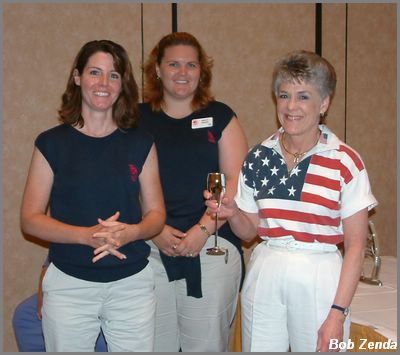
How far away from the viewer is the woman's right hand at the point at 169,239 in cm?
263

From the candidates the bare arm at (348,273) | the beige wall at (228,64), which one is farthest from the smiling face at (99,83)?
the beige wall at (228,64)

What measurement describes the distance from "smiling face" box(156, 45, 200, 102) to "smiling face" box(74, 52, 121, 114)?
477 millimetres

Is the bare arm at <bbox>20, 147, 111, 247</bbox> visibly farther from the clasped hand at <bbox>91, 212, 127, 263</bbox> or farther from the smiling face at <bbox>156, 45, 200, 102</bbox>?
the smiling face at <bbox>156, 45, 200, 102</bbox>

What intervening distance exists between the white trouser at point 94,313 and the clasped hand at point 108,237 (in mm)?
121

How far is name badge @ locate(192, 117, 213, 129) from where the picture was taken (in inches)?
108

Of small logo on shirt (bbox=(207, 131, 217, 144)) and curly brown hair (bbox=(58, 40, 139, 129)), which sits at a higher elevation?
curly brown hair (bbox=(58, 40, 139, 129))

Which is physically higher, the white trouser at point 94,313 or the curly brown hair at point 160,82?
the curly brown hair at point 160,82

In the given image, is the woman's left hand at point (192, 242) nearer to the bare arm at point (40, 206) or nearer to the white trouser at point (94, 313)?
the white trouser at point (94, 313)

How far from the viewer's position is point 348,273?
201cm

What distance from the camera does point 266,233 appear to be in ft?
7.08

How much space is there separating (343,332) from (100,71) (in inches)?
54.2

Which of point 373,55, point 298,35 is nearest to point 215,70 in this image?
point 298,35

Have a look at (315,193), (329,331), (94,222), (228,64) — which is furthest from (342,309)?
(228,64)

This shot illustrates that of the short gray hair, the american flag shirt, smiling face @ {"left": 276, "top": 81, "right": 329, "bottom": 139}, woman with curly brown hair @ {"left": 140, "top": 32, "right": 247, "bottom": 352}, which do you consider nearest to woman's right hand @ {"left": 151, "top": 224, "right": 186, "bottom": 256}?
woman with curly brown hair @ {"left": 140, "top": 32, "right": 247, "bottom": 352}
